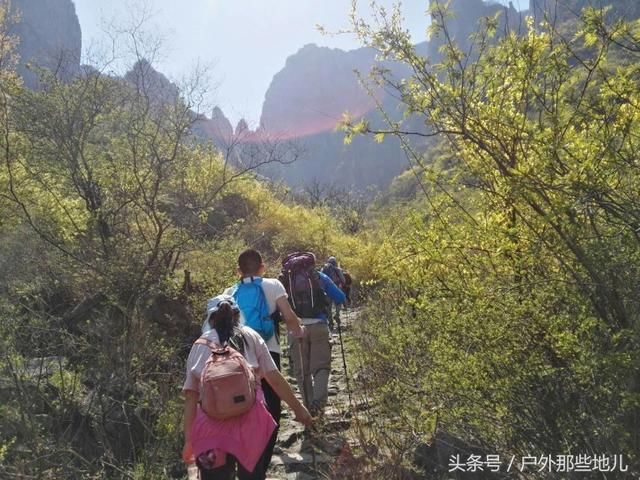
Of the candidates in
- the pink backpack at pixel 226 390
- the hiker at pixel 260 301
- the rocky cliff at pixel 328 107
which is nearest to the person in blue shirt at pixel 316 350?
the hiker at pixel 260 301

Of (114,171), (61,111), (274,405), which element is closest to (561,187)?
(274,405)

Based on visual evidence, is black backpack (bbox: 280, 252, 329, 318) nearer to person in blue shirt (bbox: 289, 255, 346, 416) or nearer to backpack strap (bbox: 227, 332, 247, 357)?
person in blue shirt (bbox: 289, 255, 346, 416)

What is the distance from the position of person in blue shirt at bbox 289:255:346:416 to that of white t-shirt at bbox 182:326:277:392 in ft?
6.59

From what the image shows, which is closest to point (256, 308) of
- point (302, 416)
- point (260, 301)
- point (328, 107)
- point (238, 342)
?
point (260, 301)

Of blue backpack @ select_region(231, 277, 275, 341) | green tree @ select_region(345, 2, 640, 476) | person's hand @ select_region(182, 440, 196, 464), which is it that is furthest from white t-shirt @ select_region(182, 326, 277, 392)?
green tree @ select_region(345, 2, 640, 476)

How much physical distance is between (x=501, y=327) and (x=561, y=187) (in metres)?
0.80

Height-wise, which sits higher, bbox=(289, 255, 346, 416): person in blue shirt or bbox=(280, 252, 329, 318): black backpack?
bbox=(280, 252, 329, 318): black backpack

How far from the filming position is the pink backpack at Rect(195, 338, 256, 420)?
229 centimetres

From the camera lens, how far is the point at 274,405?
3.33 m

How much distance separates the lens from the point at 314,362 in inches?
195

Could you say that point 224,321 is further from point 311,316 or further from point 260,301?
point 311,316

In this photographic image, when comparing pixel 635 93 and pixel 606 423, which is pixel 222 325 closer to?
pixel 606 423

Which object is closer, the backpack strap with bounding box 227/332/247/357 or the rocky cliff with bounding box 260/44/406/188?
the backpack strap with bounding box 227/332/247/357

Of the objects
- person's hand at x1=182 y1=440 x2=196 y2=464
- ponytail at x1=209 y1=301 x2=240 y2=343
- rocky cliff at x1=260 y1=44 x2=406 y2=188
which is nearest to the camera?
person's hand at x1=182 y1=440 x2=196 y2=464
